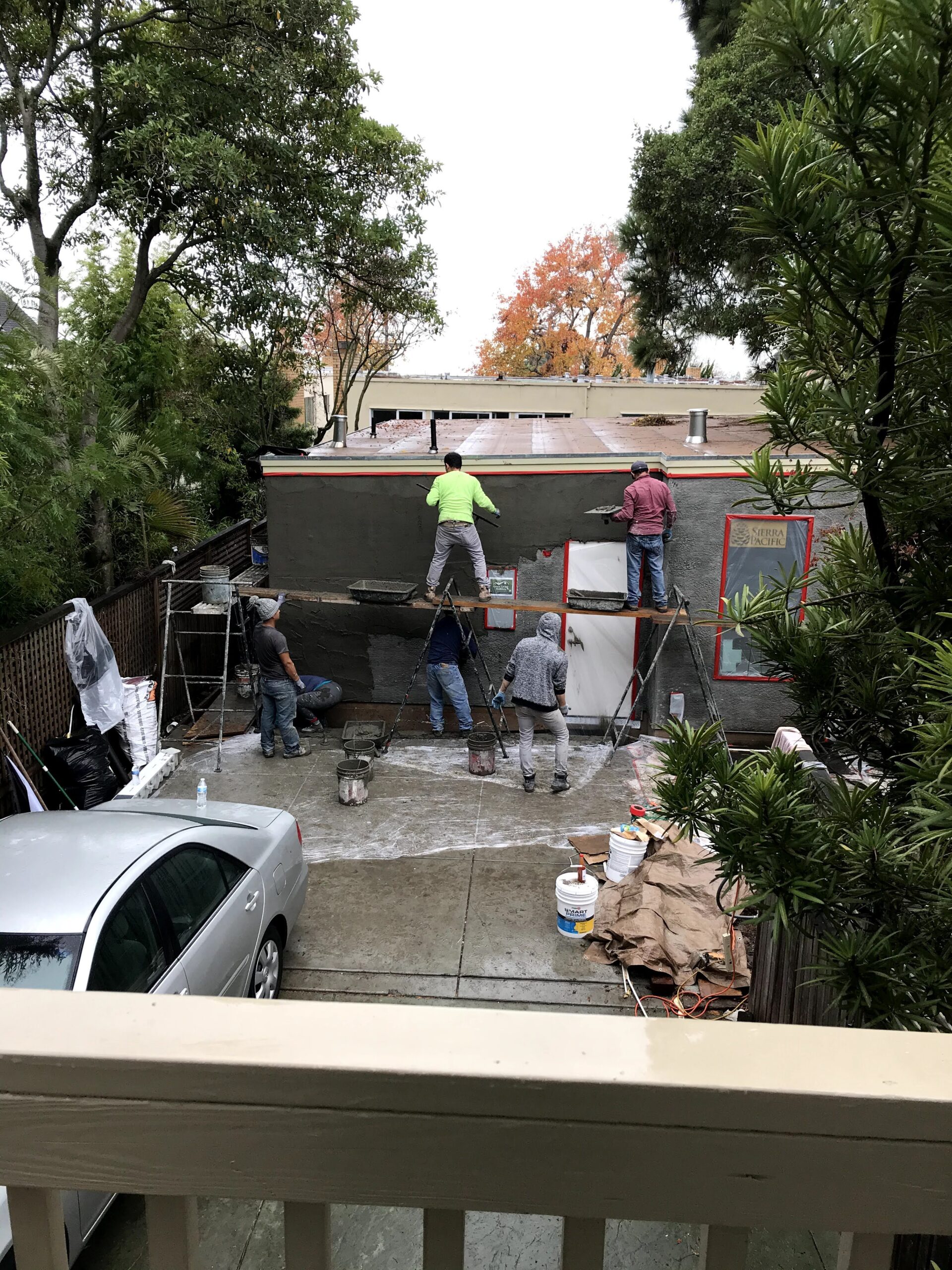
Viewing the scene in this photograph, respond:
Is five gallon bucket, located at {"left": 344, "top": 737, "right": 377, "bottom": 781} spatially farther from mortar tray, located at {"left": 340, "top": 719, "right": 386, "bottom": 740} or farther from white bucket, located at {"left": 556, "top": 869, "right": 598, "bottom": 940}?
white bucket, located at {"left": 556, "top": 869, "right": 598, "bottom": 940}

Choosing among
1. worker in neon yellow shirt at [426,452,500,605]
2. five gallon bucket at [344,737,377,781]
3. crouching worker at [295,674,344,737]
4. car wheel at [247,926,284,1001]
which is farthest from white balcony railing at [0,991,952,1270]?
crouching worker at [295,674,344,737]

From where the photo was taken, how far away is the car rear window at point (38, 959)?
4.14m

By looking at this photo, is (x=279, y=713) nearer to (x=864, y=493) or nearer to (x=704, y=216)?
(x=864, y=493)

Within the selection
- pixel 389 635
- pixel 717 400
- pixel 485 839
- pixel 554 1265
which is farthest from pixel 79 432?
→ pixel 717 400

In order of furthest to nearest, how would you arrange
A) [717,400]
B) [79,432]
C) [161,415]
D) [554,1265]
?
[717,400] < [161,415] < [79,432] < [554,1265]

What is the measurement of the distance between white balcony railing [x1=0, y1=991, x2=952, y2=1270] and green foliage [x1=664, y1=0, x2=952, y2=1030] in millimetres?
1073

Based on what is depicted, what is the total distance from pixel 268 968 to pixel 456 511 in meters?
6.22

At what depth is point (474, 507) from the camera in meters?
11.7

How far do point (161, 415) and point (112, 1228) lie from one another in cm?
1204

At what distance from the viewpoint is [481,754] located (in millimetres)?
10602

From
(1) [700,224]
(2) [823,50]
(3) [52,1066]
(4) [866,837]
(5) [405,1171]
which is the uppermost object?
(1) [700,224]

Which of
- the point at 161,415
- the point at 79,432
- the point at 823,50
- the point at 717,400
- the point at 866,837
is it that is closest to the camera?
the point at 823,50

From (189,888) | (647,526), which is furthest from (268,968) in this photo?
(647,526)

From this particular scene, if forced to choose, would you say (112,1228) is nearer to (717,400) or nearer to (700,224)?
(700,224)
